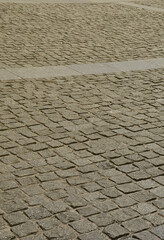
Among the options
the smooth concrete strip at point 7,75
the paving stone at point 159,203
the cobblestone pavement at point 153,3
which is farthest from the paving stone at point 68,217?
the cobblestone pavement at point 153,3

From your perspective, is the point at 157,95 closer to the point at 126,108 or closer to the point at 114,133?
the point at 126,108

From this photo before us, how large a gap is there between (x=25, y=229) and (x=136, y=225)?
2.98 feet

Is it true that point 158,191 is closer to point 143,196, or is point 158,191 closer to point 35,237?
point 143,196

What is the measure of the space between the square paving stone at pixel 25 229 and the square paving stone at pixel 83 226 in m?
0.31

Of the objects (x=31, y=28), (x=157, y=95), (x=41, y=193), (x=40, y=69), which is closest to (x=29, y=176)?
(x=41, y=193)

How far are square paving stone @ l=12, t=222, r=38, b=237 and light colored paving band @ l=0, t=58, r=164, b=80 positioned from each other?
423cm

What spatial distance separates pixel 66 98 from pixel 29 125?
1226mm

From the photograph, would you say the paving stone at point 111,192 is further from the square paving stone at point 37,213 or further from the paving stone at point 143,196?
the square paving stone at point 37,213

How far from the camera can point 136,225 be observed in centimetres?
445

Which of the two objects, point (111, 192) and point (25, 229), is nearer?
point (25, 229)

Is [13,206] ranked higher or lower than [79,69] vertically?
lower

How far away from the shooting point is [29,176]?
16.9ft

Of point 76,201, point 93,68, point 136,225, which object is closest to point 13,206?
point 76,201

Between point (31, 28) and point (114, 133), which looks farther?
point (31, 28)
